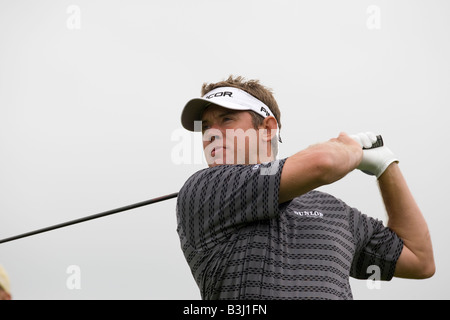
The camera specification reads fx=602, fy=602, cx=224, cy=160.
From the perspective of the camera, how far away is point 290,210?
264cm

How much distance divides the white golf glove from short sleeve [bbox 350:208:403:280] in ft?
0.71

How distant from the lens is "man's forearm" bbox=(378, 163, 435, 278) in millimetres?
2939

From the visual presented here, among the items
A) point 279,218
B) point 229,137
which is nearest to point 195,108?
point 229,137

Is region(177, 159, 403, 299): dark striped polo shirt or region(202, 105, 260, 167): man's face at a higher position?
region(202, 105, 260, 167): man's face

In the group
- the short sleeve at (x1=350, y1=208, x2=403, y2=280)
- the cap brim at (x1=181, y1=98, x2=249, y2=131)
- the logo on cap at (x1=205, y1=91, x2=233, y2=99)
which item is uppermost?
the logo on cap at (x1=205, y1=91, x2=233, y2=99)

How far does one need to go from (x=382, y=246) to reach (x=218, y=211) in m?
0.88

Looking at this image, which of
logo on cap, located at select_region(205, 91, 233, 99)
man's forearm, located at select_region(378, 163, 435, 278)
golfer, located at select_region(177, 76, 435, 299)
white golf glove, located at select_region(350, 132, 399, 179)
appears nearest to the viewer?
golfer, located at select_region(177, 76, 435, 299)

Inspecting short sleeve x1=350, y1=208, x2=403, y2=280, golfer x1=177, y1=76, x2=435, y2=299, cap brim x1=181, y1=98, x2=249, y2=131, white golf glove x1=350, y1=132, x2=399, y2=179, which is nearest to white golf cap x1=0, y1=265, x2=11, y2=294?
golfer x1=177, y1=76, x2=435, y2=299

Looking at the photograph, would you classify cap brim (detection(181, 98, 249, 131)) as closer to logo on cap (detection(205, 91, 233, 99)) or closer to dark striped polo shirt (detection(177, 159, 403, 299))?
logo on cap (detection(205, 91, 233, 99))

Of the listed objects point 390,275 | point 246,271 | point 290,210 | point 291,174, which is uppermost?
point 291,174

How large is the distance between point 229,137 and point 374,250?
88 cm
